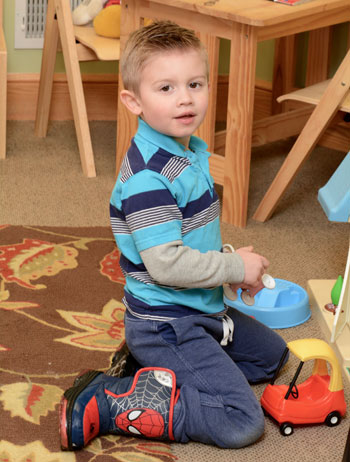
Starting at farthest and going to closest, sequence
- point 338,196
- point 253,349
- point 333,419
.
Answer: point 253,349, point 333,419, point 338,196

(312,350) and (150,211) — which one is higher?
(150,211)

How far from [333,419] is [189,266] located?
35 centimetres

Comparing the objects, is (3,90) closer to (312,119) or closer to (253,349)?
(312,119)

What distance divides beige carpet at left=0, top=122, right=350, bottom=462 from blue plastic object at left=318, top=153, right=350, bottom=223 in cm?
44

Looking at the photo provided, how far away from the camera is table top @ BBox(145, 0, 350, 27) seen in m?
1.74

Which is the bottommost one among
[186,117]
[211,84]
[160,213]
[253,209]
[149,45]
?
[253,209]

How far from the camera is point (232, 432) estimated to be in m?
1.14

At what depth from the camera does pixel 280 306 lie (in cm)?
156

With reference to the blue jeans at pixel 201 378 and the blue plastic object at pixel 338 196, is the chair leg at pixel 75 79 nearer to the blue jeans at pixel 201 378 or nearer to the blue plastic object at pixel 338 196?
the blue jeans at pixel 201 378

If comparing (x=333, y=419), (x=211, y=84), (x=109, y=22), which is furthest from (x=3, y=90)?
(x=333, y=419)

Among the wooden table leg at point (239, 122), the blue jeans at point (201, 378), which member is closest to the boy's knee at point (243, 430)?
the blue jeans at point (201, 378)

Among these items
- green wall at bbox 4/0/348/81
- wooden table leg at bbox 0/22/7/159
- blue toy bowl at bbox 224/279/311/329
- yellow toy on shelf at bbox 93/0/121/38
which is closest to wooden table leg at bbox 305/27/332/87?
green wall at bbox 4/0/348/81

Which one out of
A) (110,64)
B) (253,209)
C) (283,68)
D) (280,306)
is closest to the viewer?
(280,306)

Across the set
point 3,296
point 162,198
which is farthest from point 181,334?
point 3,296
